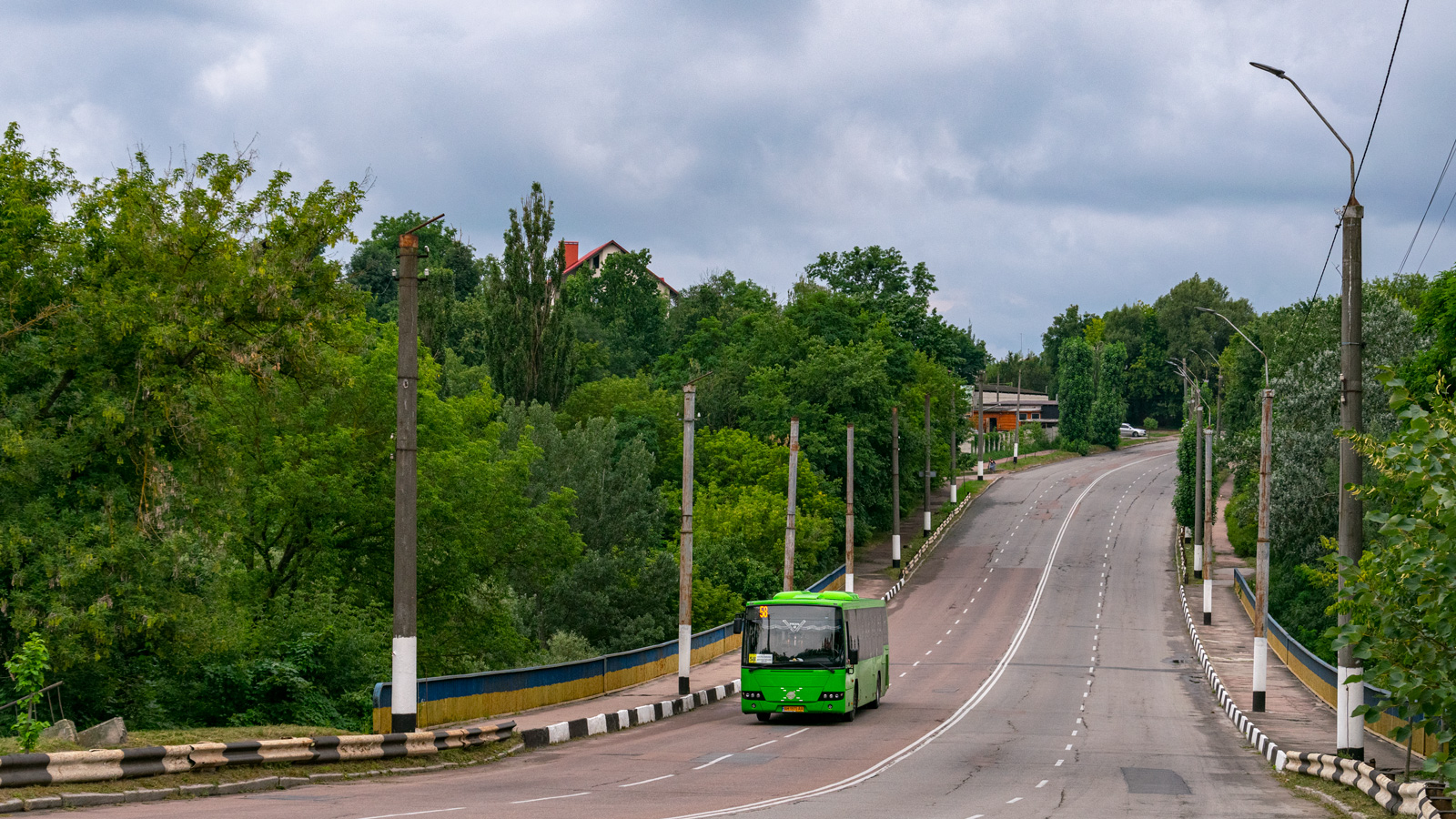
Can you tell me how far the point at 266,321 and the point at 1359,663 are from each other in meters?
21.6

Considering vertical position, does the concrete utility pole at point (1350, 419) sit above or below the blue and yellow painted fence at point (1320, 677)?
above

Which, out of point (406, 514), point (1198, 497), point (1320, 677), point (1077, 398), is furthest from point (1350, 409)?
point (1077, 398)

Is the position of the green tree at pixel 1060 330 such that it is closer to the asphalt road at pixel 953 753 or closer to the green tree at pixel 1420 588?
the asphalt road at pixel 953 753

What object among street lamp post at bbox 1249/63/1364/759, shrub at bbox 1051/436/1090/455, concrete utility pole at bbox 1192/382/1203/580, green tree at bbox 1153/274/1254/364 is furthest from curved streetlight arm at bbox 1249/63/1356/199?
green tree at bbox 1153/274/1254/364

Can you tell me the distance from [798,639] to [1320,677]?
17662 mm

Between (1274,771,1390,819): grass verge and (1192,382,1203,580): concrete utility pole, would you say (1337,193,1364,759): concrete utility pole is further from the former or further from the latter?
(1192,382,1203,580): concrete utility pole

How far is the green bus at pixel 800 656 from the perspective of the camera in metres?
28.7

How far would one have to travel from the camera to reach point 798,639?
28938 mm

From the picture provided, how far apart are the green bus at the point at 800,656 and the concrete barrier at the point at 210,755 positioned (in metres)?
8.68

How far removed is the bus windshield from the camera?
28.9 m

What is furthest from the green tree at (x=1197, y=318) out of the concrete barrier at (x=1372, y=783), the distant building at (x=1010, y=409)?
the concrete barrier at (x=1372, y=783)

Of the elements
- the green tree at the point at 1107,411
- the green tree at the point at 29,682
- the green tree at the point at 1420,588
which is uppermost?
the green tree at the point at 1107,411

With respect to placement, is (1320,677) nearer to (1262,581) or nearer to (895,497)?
(1262,581)

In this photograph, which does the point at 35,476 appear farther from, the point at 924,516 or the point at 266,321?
the point at 924,516
